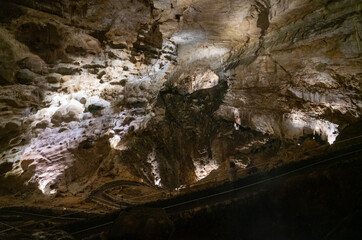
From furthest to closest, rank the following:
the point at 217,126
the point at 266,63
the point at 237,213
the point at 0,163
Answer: the point at 217,126
the point at 266,63
the point at 0,163
the point at 237,213

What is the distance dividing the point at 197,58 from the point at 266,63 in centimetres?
430

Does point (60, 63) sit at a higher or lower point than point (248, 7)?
lower

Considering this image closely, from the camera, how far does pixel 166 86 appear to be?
653 inches

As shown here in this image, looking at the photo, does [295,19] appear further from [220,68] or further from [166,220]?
[166,220]

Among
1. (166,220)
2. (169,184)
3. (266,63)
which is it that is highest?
(266,63)

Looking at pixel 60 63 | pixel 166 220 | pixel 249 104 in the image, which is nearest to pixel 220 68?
pixel 249 104

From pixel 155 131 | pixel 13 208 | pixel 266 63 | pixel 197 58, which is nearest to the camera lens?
pixel 13 208

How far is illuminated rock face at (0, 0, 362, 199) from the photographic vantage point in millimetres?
9109

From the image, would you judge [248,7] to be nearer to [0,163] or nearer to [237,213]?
[237,213]

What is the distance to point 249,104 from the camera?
48.8 ft

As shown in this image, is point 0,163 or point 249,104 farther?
point 249,104

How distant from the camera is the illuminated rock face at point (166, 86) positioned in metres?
9.11

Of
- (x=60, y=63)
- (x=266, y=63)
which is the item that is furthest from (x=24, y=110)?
(x=266, y=63)

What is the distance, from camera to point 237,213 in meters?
4.75
